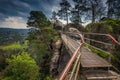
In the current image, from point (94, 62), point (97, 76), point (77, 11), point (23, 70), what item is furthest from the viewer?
point (77, 11)

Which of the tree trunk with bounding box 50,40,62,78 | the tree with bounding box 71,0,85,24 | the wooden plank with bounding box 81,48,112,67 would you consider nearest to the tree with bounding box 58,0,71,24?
the tree with bounding box 71,0,85,24

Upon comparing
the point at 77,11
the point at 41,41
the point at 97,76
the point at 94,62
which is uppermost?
the point at 77,11

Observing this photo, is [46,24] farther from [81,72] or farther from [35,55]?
[81,72]

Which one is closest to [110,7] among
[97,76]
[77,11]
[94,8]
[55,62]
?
[94,8]

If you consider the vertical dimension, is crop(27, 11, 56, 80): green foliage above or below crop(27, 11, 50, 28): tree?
below

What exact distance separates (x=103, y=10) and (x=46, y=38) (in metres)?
15.7

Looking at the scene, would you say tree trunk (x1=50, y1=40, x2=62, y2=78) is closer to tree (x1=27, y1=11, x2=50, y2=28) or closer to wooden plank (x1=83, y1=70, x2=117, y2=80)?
tree (x1=27, y1=11, x2=50, y2=28)

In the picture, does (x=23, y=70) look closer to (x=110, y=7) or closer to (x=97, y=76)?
(x=97, y=76)

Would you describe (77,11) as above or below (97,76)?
above

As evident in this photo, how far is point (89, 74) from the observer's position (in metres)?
3.98

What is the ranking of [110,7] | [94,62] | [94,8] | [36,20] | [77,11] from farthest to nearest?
[77,11] < [110,7] < [94,8] < [36,20] < [94,62]

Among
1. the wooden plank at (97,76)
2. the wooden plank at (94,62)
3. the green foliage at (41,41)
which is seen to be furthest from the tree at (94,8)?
the wooden plank at (97,76)

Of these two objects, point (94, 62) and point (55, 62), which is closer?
point (94, 62)

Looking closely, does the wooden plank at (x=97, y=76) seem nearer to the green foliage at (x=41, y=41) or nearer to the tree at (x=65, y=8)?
the green foliage at (x=41, y=41)
